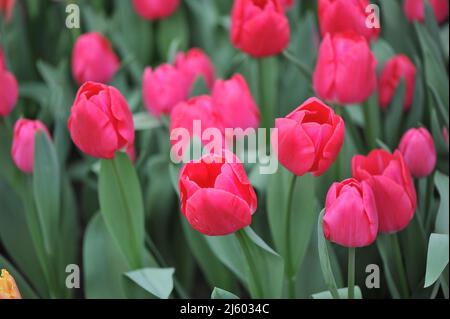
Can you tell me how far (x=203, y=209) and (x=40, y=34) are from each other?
766mm

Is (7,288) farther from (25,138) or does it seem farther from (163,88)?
(163,88)

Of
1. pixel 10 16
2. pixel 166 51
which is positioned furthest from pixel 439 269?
pixel 10 16

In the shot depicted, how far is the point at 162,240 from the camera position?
1.00 meters

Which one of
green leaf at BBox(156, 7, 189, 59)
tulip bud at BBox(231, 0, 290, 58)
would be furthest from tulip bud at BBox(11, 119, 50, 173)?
green leaf at BBox(156, 7, 189, 59)

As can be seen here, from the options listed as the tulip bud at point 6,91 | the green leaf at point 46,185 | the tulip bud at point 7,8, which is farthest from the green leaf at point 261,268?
the tulip bud at point 7,8

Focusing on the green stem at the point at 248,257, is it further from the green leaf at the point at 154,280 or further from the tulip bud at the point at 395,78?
the tulip bud at the point at 395,78

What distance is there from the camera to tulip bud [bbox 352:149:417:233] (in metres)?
0.68

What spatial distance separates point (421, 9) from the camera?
3.29ft

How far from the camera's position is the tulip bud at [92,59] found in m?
A: 1.04

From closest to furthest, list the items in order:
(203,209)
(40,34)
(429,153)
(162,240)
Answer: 1. (203,209)
2. (429,153)
3. (162,240)
4. (40,34)

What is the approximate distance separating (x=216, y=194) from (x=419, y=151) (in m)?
0.28

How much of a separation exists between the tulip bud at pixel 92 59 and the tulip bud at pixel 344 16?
32 cm

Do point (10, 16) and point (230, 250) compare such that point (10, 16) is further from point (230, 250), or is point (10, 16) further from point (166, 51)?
point (230, 250)

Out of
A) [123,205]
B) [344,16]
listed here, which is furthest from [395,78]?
[123,205]
